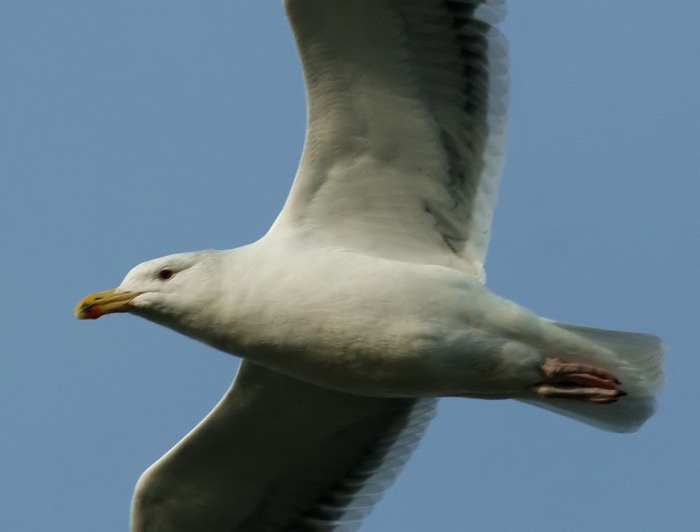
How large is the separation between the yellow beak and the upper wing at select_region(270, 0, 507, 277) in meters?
0.94

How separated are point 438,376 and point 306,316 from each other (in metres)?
0.80

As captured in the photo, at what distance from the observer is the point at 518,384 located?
33.2 ft

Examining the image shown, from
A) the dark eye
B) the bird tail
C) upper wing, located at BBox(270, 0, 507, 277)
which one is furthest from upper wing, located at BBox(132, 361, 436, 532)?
the bird tail

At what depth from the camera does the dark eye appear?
33.5 ft

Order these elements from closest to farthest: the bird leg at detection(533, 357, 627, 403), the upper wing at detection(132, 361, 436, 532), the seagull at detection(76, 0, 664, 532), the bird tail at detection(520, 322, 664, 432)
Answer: the seagull at detection(76, 0, 664, 532), the bird leg at detection(533, 357, 627, 403), the bird tail at detection(520, 322, 664, 432), the upper wing at detection(132, 361, 436, 532)

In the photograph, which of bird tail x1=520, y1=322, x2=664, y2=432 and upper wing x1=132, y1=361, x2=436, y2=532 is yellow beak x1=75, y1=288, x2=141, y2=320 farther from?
bird tail x1=520, y1=322, x2=664, y2=432

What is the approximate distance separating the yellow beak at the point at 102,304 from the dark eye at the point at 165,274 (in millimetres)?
160

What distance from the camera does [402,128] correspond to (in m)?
10.6

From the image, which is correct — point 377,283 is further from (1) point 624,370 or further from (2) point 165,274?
(1) point 624,370

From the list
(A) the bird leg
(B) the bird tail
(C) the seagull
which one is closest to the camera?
(C) the seagull

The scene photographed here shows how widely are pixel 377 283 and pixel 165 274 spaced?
1.20 meters

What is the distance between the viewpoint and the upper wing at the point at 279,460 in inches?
438

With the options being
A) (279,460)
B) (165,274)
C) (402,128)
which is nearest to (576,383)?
(402,128)

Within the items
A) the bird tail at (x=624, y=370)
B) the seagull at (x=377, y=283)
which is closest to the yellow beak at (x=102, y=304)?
the seagull at (x=377, y=283)
